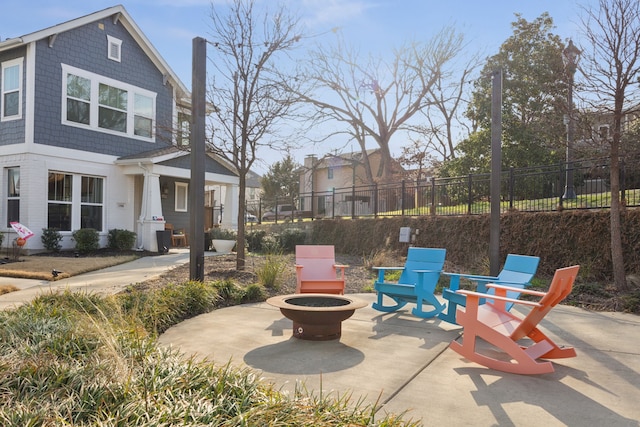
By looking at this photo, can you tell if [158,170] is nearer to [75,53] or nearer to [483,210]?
[75,53]

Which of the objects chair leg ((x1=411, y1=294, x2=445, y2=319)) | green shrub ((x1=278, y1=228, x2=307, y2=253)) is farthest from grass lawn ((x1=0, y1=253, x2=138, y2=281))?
chair leg ((x1=411, y1=294, x2=445, y2=319))

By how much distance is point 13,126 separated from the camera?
42.0 ft

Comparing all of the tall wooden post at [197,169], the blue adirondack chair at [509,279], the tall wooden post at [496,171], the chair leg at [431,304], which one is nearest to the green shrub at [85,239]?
the tall wooden post at [197,169]

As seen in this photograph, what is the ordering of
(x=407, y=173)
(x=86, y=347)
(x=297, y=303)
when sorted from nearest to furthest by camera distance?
1. (x=86, y=347)
2. (x=297, y=303)
3. (x=407, y=173)

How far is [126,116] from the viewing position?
14992 millimetres

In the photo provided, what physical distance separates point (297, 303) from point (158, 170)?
411 inches

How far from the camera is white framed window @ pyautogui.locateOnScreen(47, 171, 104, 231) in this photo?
13117mm

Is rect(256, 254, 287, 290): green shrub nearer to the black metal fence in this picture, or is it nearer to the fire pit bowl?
the fire pit bowl

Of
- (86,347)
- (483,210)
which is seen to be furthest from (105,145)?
(86,347)

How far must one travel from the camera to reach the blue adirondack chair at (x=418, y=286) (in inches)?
222

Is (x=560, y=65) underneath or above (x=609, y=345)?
above

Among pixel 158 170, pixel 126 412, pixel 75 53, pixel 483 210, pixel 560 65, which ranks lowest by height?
pixel 126 412

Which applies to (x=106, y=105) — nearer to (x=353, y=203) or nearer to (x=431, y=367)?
(x=353, y=203)

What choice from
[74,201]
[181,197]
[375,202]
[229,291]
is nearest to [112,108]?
[74,201]
